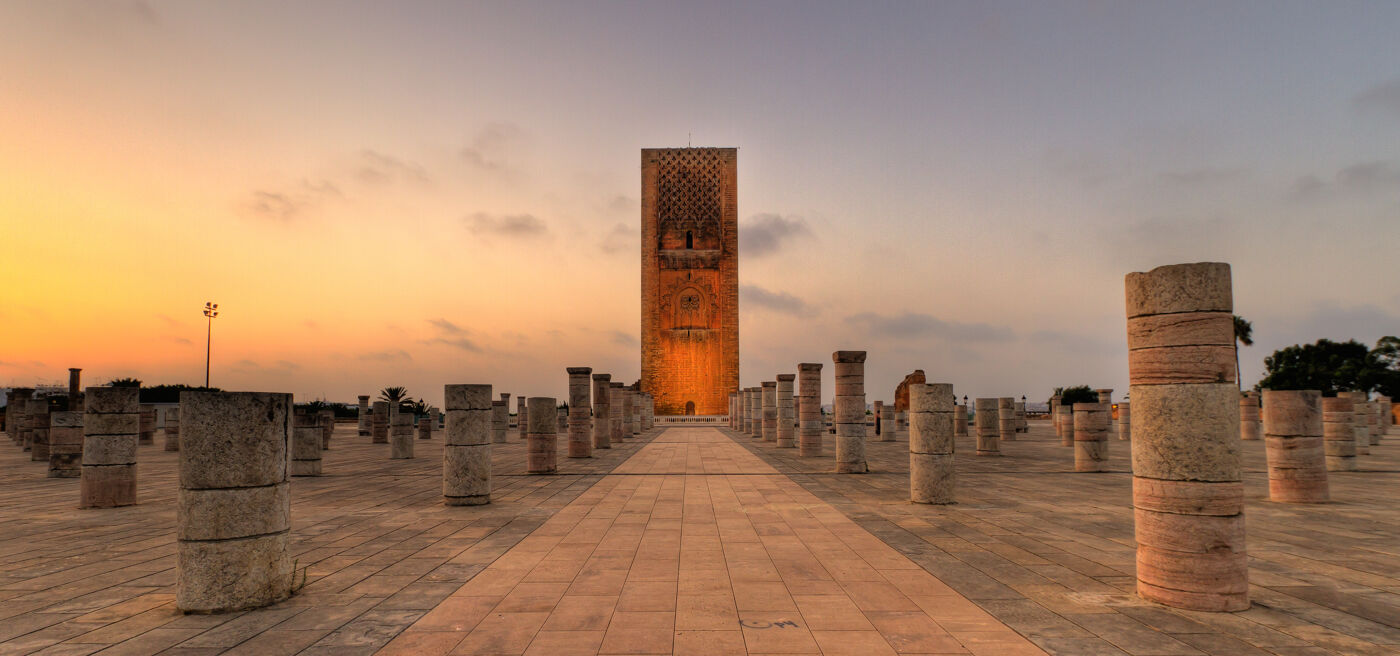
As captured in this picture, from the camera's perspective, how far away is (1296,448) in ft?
34.4

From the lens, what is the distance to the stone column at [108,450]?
10.4 metres

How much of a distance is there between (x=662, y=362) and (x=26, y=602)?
170ft

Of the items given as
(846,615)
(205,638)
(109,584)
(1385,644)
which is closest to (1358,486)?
(1385,644)

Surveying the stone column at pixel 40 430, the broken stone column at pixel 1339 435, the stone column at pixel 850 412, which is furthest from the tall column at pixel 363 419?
the broken stone column at pixel 1339 435

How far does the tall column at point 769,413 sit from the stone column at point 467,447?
56.6ft

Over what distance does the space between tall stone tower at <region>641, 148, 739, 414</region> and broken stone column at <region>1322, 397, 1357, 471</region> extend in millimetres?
42800

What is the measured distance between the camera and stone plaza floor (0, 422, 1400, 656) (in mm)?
4484

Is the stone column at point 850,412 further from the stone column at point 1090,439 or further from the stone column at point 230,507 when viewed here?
the stone column at point 230,507

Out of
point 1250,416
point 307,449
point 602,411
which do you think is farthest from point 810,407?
point 1250,416

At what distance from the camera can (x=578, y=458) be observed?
19.0m

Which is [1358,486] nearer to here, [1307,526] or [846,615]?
[1307,526]

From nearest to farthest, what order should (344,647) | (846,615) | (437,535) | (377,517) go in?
(344,647) → (846,615) → (437,535) → (377,517)

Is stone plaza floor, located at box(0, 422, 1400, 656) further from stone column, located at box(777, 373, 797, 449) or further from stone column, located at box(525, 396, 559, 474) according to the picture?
stone column, located at box(777, 373, 797, 449)

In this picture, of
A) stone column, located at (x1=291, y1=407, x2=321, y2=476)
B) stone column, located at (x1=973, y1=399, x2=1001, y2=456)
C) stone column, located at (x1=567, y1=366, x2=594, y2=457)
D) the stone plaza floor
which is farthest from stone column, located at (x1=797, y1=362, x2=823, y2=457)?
stone column, located at (x1=291, y1=407, x2=321, y2=476)
